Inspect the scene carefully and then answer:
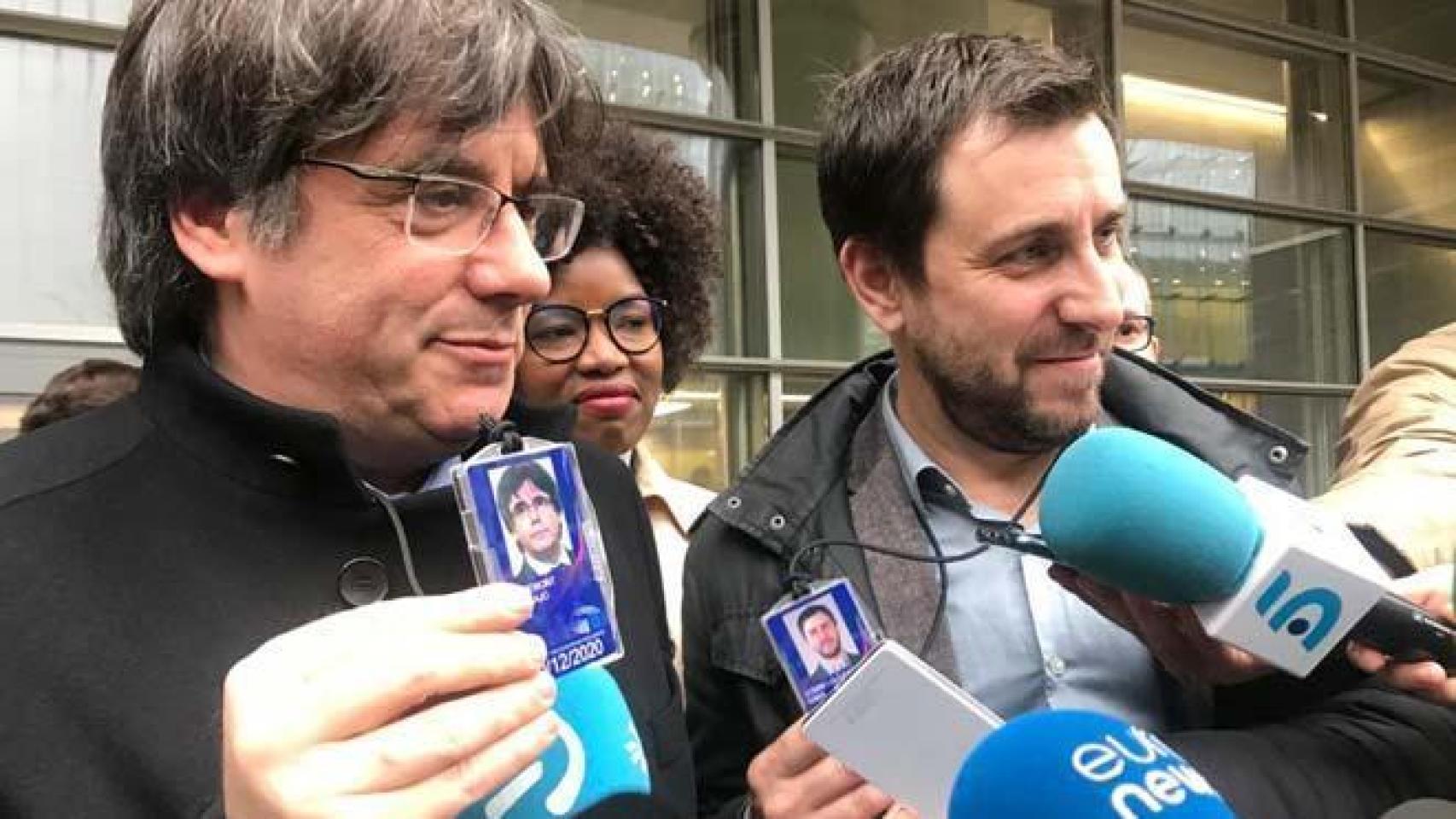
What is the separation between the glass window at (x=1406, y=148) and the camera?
29.9 ft

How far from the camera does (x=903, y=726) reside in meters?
1.21

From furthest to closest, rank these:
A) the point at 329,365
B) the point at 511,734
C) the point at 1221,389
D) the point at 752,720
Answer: the point at 1221,389 → the point at 752,720 → the point at 329,365 → the point at 511,734

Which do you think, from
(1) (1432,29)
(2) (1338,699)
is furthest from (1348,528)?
(1) (1432,29)

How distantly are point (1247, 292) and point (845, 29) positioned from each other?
3480 millimetres

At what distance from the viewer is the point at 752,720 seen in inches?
73.4

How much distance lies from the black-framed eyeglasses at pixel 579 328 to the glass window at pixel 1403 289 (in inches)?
315

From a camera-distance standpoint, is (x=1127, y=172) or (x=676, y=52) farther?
(x=1127, y=172)

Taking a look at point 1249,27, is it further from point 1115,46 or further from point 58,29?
point 58,29

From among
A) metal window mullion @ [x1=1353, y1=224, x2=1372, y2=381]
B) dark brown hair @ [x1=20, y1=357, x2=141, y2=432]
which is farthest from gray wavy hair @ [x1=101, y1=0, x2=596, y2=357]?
metal window mullion @ [x1=1353, y1=224, x2=1372, y2=381]

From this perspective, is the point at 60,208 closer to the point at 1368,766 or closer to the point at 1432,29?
the point at 1368,766

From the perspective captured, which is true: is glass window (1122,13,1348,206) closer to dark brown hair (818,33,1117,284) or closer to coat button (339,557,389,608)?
dark brown hair (818,33,1117,284)

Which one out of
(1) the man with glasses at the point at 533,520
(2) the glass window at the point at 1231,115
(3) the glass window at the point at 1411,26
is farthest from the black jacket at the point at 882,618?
(3) the glass window at the point at 1411,26

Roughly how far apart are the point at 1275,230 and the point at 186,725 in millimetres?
8713

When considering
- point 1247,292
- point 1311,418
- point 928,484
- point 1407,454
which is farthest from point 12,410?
point 1311,418
